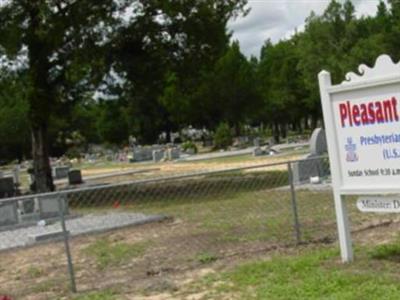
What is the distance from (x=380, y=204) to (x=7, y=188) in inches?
853

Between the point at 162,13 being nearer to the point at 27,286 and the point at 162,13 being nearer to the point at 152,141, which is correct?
the point at 27,286

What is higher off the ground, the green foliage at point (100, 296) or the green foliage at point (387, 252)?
the green foliage at point (100, 296)

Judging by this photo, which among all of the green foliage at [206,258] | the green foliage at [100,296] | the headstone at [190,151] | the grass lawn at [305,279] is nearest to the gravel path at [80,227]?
the green foliage at [206,258]

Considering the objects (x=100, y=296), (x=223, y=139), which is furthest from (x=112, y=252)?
(x=223, y=139)

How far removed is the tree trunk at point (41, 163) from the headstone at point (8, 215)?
32.6 ft

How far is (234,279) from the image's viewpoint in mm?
7406

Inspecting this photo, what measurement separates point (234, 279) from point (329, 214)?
206 inches

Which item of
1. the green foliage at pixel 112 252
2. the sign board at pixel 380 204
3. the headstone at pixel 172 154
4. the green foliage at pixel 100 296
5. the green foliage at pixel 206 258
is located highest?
the sign board at pixel 380 204

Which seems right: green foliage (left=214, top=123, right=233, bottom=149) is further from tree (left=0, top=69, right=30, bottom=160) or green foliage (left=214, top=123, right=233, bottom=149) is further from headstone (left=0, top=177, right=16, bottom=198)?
headstone (left=0, top=177, right=16, bottom=198)

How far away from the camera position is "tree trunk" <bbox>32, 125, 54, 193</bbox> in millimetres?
25203

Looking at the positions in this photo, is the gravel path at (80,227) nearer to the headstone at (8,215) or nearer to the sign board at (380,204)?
the headstone at (8,215)

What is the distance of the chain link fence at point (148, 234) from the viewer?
8.61 meters

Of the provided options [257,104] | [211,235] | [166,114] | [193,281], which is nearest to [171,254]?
[211,235]

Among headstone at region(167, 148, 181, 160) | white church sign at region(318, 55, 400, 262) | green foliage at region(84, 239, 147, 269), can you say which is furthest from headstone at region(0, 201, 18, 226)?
headstone at region(167, 148, 181, 160)
